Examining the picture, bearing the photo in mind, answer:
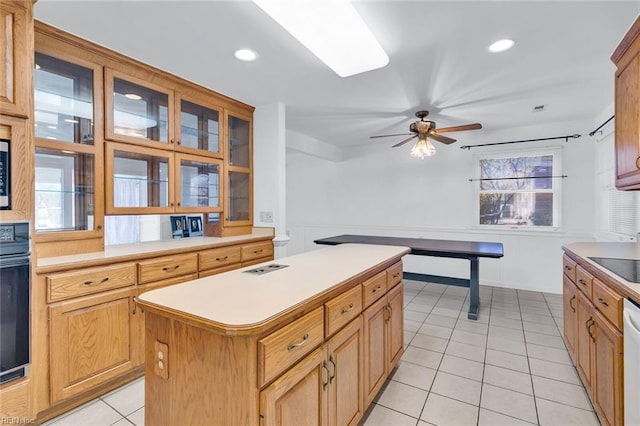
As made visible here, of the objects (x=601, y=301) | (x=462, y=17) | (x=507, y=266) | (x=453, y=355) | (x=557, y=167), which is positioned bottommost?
(x=453, y=355)

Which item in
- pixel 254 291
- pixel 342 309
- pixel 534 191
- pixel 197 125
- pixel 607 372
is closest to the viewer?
pixel 254 291

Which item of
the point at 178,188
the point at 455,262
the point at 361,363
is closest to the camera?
the point at 361,363

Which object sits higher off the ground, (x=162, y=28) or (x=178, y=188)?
(x=162, y=28)

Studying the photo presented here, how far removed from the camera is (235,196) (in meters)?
3.50

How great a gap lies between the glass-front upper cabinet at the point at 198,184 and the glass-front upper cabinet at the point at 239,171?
141 millimetres

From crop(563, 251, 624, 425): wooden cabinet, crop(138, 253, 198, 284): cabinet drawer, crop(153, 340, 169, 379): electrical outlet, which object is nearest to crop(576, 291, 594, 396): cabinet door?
crop(563, 251, 624, 425): wooden cabinet

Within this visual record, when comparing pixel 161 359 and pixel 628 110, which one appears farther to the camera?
pixel 628 110

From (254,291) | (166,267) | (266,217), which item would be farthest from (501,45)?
(166,267)

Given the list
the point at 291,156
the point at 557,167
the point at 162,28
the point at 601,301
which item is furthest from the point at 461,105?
the point at 291,156

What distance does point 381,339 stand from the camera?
6.31ft

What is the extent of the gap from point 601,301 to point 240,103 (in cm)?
343

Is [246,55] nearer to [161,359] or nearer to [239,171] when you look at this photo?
[239,171]

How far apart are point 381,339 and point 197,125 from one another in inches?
103

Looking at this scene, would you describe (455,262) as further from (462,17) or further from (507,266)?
(462,17)
